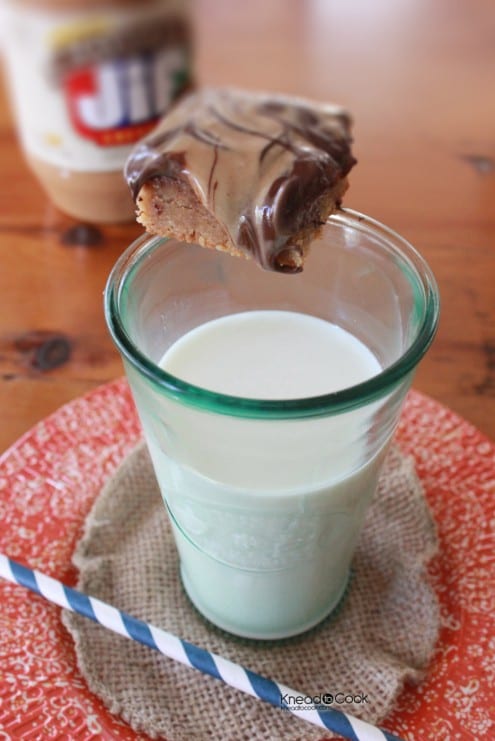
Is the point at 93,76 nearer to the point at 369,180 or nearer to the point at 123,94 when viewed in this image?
the point at 123,94

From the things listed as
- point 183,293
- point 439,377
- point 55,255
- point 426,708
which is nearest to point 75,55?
point 55,255

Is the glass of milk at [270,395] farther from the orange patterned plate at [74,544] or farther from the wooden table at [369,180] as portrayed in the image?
the wooden table at [369,180]

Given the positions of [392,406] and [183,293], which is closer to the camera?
[392,406]

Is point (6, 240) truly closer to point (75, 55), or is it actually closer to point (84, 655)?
point (75, 55)

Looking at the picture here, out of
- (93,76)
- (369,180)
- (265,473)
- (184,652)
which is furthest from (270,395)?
(369,180)

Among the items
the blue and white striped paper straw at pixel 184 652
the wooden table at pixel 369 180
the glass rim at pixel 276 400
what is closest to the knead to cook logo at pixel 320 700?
the blue and white striped paper straw at pixel 184 652

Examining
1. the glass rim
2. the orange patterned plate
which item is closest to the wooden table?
the orange patterned plate
